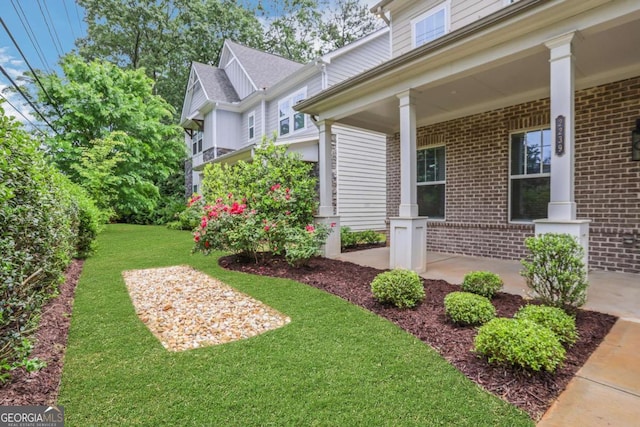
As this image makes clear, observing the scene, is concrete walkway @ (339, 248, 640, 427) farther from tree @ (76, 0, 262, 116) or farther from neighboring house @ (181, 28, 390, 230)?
tree @ (76, 0, 262, 116)

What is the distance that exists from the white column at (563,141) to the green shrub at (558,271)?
31 centimetres

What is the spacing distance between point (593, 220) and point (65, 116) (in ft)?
52.3

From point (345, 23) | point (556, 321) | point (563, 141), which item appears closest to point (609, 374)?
point (556, 321)

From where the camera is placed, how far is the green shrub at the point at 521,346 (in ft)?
7.34

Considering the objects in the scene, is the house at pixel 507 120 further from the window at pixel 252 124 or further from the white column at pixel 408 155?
the window at pixel 252 124

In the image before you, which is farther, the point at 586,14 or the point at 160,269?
the point at 160,269

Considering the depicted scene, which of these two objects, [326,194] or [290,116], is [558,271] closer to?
[326,194]

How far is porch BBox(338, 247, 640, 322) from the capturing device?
360 centimetres

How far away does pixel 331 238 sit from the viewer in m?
6.87

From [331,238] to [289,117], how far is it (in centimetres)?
719

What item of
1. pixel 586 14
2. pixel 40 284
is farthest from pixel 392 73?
pixel 40 284

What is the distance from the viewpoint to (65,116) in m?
12.0

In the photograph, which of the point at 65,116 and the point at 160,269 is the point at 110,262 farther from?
the point at 65,116

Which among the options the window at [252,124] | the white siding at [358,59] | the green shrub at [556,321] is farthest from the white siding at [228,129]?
the green shrub at [556,321]
